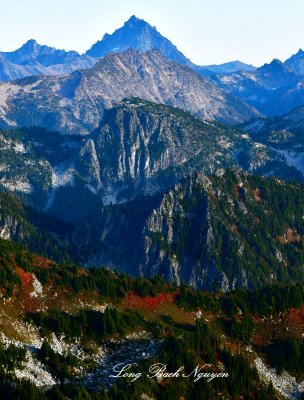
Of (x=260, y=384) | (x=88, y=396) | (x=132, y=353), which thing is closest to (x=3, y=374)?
(x=88, y=396)

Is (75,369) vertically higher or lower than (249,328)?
lower

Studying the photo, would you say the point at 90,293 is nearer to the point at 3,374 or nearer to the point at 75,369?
the point at 75,369

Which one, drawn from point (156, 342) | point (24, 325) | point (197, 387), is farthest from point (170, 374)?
point (24, 325)

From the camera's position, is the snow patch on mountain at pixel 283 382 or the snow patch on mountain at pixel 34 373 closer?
the snow patch on mountain at pixel 34 373

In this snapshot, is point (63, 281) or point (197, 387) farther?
point (63, 281)

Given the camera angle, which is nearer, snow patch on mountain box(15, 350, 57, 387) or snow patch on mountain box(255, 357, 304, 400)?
snow patch on mountain box(15, 350, 57, 387)

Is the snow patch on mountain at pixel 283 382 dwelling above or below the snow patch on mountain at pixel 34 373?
above

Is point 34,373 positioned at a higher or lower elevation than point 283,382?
lower

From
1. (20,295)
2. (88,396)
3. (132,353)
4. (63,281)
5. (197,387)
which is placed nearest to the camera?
(88,396)

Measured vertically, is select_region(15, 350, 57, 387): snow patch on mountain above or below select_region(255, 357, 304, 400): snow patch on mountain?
below

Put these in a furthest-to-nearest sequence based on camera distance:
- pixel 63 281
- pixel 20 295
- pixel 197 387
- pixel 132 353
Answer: pixel 63 281, pixel 20 295, pixel 132 353, pixel 197 387

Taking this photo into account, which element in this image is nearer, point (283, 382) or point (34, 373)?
point (34, 373)
